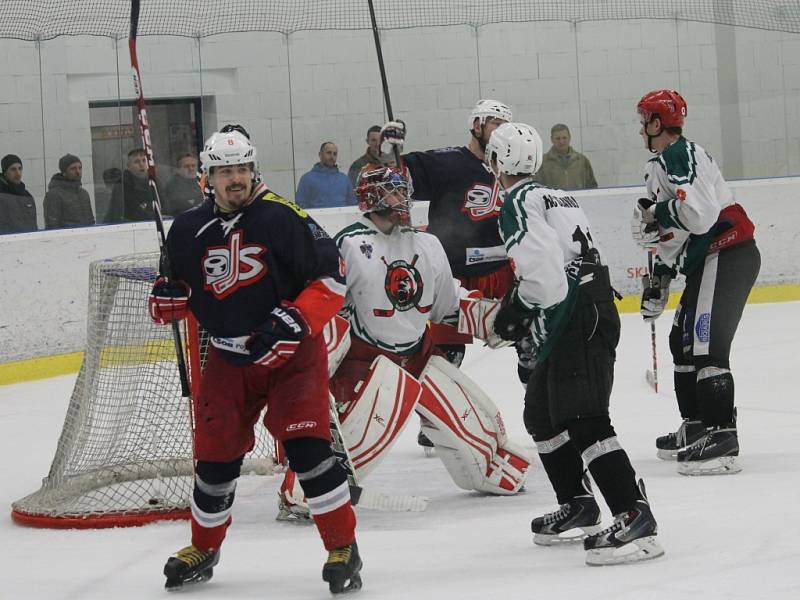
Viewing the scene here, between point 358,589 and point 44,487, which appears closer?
point 358,589

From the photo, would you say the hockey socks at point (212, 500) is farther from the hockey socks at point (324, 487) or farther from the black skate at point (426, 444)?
the black skate at point (426, 444)

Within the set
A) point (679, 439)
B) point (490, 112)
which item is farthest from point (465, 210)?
point (679, 439)

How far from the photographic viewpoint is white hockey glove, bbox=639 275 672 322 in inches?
197

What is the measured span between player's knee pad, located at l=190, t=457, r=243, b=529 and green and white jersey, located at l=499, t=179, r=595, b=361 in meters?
0.82

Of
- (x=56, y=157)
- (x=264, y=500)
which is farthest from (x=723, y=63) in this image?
(x=264, y=500)

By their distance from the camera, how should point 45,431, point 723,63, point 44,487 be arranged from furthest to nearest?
1. point 723,63
2. point 45,431
3. point 44,487

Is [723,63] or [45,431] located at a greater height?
[723,63]

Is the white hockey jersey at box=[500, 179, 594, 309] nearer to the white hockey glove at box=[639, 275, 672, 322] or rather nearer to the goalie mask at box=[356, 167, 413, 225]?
the goalie mask at box=[356, 167, 413, 225]

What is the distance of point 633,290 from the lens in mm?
9023

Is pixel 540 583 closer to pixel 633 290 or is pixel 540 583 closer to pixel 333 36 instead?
pixel 633 290

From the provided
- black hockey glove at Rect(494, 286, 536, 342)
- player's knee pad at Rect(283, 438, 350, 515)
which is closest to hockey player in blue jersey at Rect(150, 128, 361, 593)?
player's knee pad at Rect(283, 438, 350, 515)

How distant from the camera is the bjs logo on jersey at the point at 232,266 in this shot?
3314mm

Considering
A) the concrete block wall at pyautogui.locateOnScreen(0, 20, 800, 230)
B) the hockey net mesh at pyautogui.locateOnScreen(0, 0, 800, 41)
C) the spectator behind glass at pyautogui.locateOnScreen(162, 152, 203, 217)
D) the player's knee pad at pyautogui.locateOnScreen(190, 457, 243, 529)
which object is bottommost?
the player's knee pad at pyautogui.locateOnScreen(190, 457, 243, 529)

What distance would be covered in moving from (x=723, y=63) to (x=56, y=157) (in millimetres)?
4540
